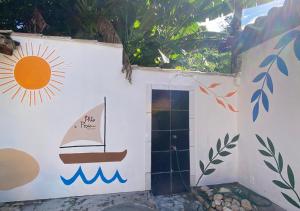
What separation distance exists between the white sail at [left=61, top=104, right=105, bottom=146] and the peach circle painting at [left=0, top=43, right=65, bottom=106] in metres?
0.84

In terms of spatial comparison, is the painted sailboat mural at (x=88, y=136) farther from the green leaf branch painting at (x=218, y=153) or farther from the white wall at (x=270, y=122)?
the white wall at (x=270, y=122)

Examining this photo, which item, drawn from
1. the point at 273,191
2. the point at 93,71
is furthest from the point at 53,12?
the point at 273,191

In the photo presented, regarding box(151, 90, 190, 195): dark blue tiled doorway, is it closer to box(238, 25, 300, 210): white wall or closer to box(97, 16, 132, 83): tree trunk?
box(238, 25, 300, 210): white wall

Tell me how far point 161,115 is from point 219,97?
5.82 feet

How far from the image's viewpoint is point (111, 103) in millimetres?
5285

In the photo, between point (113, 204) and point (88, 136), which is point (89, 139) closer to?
point (88, 136)

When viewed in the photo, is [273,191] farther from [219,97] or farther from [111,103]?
[111,103]

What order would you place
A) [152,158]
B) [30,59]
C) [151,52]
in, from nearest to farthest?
[30,59]
[152,158]
[151,52]

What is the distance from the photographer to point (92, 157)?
5113mm

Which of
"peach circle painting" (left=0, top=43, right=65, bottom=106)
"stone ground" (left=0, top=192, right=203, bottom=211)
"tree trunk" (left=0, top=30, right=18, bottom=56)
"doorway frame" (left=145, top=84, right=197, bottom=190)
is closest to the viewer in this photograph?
"tree trunk" (left=0, top=30, right=18, bottom=56)

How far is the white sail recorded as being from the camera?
499 cm

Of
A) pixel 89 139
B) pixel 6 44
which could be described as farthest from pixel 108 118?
pixel 6 44

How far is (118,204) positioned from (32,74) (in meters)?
3.34

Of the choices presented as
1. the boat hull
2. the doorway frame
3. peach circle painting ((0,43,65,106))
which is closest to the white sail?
the boat hull
